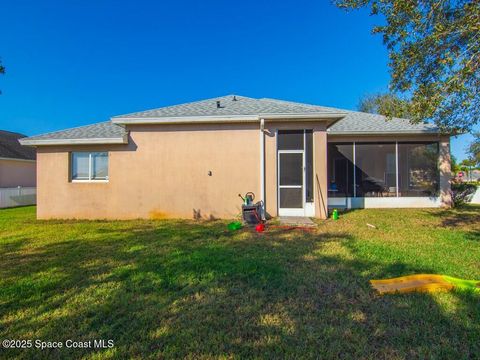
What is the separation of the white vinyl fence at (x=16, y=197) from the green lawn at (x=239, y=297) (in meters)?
9.66

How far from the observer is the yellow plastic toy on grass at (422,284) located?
134 inches

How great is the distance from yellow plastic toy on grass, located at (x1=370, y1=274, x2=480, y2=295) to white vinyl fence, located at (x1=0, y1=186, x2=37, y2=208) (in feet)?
57.0

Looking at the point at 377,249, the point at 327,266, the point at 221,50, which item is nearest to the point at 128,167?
the point at 327,266

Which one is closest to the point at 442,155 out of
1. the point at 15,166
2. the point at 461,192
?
the point at 461,192

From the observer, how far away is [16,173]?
15.8 m

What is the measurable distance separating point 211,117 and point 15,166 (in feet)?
48.9

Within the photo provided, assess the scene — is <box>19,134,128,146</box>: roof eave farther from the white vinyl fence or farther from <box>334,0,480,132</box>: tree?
<box>334,0,480,132</box>: tree

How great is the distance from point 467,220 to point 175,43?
16.7 meters

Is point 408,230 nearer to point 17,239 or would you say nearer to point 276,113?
point 276,113

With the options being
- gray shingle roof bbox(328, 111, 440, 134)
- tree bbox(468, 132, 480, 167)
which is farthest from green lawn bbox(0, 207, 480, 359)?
tree bbox(468, 132, 480, 167)

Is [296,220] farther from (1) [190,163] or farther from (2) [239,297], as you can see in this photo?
(2) [239,297]

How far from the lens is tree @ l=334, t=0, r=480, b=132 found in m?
5.67

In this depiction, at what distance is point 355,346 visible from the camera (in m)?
2.35

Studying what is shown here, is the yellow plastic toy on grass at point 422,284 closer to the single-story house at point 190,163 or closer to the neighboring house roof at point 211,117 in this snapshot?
the single-story house at point 190,163
